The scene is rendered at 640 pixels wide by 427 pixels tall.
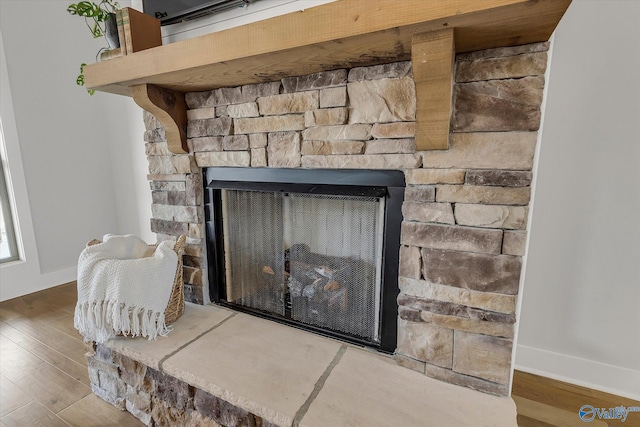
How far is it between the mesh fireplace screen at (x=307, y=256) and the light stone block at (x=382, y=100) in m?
0.29

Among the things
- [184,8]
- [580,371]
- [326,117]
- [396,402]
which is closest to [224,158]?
[326,117]

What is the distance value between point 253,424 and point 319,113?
42.5 inches

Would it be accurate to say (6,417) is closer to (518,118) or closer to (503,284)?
(503,284)

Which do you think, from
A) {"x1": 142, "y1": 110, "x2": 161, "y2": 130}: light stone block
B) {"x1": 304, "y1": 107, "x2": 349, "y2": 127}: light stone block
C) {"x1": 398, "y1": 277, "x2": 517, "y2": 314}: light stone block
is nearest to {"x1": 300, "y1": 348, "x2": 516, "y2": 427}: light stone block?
{"x1": 398, "y1": 277, "x2": 517, "y2": 314}: light stone block

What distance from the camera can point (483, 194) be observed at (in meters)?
0.95

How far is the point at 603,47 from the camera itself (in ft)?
4.13

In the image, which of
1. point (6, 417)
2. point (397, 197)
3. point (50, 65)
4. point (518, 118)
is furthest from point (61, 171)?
point (518, 118)

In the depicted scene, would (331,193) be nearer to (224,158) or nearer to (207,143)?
(224,158)

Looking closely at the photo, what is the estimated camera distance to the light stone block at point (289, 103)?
1.16 metres

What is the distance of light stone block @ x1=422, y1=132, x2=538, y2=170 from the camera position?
0.89m

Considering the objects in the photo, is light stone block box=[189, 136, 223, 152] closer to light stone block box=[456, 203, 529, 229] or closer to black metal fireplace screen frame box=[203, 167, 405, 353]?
black metal fireplace screen frame box=[203, 167, 405, 353]

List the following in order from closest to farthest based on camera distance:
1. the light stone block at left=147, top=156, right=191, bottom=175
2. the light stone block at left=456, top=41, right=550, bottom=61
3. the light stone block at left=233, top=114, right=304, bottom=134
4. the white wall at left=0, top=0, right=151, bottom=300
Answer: the light stone block at left=456, top=41, right=550, bottom=61 < the light stone block at left=233, top=114, right=304, bottom=134 < the light stone block at left=147, top=156, right=191, bottom=175 < the white wall at left=0, top=0, right=151, bottom=300

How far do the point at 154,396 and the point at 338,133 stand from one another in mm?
1246

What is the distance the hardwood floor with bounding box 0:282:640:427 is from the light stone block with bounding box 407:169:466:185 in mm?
1018
